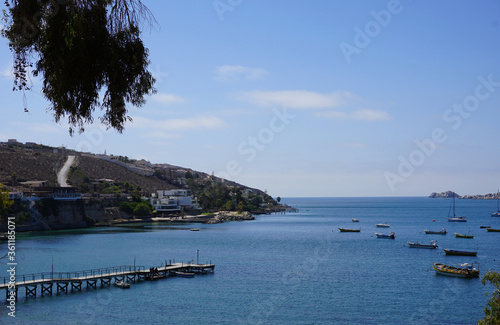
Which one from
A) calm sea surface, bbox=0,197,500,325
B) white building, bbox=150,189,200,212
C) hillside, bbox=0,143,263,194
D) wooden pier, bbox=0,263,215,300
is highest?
hillside, bbox=0,143,263,194

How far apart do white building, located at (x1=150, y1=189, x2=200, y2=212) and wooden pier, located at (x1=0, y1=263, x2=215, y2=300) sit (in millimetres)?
87841

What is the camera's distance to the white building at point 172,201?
141m

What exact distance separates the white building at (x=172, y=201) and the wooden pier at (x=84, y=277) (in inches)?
3458

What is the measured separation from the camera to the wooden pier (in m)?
40.9

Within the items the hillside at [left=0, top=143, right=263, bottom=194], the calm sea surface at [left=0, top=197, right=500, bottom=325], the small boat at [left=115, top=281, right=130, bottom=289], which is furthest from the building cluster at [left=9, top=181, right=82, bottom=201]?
the small boat at [left=115, top=281, right=130, bottom=289]

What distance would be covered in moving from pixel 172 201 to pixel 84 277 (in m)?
98.7

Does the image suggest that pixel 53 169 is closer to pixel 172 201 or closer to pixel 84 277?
pixel 172 201

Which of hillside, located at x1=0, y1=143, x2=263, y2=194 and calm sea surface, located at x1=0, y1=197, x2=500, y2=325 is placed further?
hillside, located at x1=0, y1=143, x2=263, y2=194

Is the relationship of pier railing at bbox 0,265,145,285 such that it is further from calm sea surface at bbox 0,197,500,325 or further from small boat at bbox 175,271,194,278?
small boat at bbox 175,271,194,278

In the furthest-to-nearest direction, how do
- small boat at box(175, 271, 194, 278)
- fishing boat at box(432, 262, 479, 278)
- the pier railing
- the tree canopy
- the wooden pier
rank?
1. small boat at box(175, 271, 194, 278)
2. fishing boat at box(432, 262, 479, 278)
3. the pier railing
4. the wooden pier
5. the tree canopy

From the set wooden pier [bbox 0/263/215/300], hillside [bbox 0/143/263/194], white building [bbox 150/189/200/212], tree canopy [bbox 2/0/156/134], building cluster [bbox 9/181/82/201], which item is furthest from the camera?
white building [bbox 150/189/200/212]

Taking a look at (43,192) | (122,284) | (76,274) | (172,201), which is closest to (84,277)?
(76,274)

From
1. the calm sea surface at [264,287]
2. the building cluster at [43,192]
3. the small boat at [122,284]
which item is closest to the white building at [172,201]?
the building cluster at [43,192]

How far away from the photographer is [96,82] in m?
10.8
